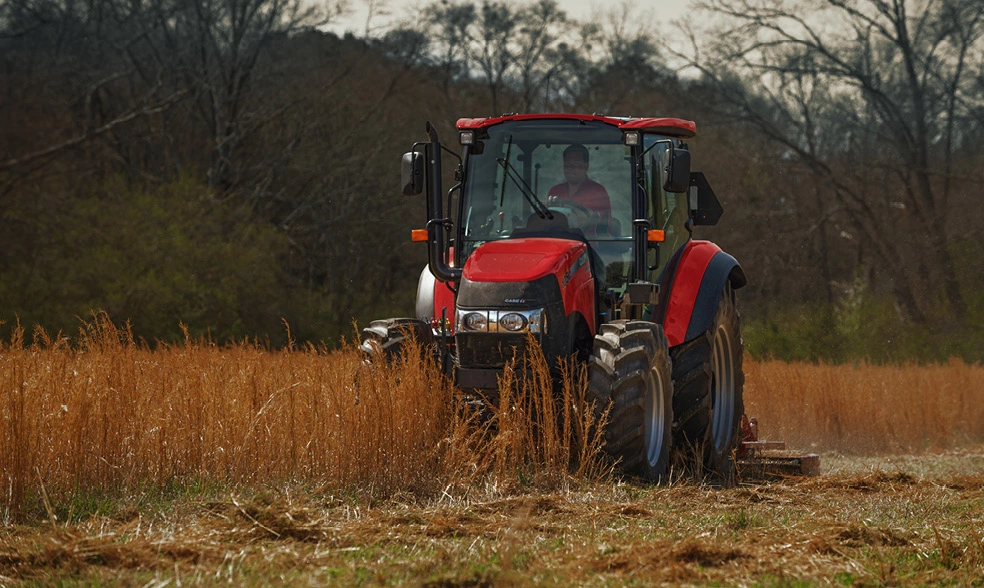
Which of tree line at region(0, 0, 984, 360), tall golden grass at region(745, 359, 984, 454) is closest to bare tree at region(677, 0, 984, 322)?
tree line at region(0, 0, 984, 360)

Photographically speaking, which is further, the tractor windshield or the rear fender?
the rear fender

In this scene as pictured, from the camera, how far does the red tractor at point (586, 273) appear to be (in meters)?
8.00

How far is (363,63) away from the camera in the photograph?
34125 millimetres

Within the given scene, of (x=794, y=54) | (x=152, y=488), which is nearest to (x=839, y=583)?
(x=152, y=488)

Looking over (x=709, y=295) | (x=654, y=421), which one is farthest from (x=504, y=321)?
(x=709, y=295)

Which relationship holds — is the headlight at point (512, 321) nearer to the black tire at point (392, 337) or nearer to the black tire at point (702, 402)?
the black tire at point (392, 337)

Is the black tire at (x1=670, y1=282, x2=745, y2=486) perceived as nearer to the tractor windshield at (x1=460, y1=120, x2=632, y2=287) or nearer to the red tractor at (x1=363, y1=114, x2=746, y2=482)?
the red tractor at (x1=363, y1=114, x2=746, y2=482)

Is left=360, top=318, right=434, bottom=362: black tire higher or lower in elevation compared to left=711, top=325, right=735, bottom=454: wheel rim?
higher

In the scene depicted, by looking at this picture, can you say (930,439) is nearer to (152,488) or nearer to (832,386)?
(832,386)

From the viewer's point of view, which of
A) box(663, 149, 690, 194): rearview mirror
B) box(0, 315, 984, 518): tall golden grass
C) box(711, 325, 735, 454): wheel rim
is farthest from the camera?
box(711, 325, 735, 454): wheel rim

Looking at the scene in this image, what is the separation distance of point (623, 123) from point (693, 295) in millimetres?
1313

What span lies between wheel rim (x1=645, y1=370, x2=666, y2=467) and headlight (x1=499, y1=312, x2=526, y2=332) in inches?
36.4

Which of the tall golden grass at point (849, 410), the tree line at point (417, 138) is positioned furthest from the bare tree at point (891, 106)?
the tall golden grass at point (849, 410)

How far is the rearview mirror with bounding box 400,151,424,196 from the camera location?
28.0 feet
